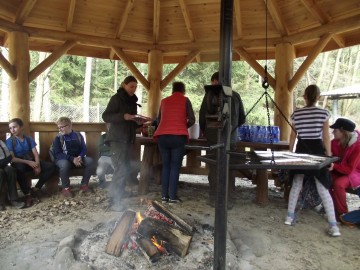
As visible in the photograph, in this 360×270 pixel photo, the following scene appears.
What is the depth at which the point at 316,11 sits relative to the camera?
6000mm

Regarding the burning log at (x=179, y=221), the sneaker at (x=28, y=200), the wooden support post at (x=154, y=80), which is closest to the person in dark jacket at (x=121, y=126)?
the sneaker at (x=28, y=200)

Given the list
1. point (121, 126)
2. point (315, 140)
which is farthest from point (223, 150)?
point (121, 126)

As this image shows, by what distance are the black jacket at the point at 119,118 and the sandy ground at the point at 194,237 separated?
1.02 metres

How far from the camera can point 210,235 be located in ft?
11.3

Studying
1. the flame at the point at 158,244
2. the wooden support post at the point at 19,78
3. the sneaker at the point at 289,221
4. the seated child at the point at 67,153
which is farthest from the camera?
the wooden support post at the point at 19,78

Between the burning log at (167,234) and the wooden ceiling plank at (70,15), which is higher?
the wooden ceiling plank at (70,15)

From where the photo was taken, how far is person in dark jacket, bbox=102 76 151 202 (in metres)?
4.62

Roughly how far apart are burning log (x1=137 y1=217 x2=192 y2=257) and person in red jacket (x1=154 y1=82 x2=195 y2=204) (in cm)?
160

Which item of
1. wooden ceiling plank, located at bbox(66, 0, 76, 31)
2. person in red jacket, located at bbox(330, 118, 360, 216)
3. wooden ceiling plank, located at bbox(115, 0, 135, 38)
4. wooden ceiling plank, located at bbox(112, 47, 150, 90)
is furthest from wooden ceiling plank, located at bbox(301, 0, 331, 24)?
wooden ceiling plank, located at bbox(66, 0, 76, 31)

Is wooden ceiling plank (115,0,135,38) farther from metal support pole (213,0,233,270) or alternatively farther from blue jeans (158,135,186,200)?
metal support pole (213,0,233,270)

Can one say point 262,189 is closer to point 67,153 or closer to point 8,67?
point 67,153

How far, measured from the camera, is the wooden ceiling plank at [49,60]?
20.2 feet

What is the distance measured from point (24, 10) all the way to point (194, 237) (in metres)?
5.22

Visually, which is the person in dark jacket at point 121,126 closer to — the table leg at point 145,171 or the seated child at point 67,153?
the table leg at point 145,171
